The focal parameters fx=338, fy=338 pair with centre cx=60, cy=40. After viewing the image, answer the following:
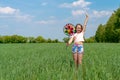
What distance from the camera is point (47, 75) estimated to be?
22.7 ft

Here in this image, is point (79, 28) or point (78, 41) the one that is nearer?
point (79, 28)

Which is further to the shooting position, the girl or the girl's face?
the girl

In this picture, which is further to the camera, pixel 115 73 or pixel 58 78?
pixel 115 73

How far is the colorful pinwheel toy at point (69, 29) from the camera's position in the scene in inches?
384

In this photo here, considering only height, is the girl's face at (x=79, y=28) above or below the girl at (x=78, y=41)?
above

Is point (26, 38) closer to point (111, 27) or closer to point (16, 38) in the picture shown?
point (16, 38)

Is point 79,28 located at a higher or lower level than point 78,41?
higher

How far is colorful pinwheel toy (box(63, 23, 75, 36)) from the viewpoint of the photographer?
9.77m

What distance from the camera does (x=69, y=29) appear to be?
9781 mm

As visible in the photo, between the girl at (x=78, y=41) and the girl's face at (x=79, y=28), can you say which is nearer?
the girl's face at (x=79, y=28)

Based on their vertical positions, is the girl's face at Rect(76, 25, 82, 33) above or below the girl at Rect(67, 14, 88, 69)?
above

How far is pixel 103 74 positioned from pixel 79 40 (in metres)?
2.63

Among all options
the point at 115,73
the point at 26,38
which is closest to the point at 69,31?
the point at 115,73

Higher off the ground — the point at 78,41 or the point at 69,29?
the point at 69,29
